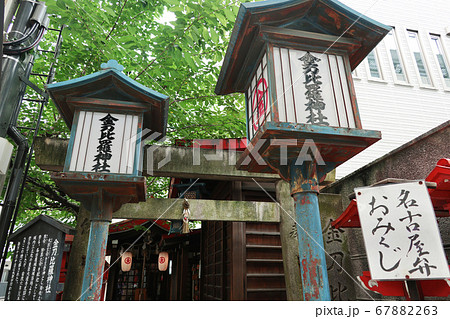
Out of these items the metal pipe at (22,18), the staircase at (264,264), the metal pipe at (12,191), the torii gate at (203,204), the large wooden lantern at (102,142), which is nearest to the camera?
the large wooden lantern at (102,142)

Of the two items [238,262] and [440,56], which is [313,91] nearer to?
[238,262]

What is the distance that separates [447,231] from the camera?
4.20 meters

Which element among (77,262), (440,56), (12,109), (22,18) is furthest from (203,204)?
(440,56)

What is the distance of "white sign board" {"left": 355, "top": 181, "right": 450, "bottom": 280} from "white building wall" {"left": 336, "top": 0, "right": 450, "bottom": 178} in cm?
650

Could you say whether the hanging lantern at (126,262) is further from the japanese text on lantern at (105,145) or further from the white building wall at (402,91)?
the japanese text on lantern at (105,145)

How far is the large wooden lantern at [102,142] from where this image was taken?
3.59 meters

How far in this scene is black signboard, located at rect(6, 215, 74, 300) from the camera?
15.6 ft

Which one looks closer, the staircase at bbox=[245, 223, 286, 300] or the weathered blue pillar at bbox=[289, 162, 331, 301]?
the weathered blue pillar at bbox=[289, 162, 331, 301]

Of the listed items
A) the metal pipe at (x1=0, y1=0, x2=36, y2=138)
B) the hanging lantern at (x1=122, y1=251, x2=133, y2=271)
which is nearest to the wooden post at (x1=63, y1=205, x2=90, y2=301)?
the metal pipe at (x1=0, y1=0, x2=36, y2=138)

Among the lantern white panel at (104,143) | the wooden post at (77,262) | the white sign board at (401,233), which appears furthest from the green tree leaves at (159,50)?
the white sign board at (401,233)

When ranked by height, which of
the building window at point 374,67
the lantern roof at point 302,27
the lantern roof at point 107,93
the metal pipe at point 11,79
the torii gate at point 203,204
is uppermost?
the building window at point 374,67

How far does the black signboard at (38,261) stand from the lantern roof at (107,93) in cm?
234

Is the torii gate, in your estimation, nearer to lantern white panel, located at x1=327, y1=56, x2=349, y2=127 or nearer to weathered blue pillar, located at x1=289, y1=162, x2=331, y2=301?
weathered blue pillar, located at x1=289, y1=162, x2=331, y2=301
